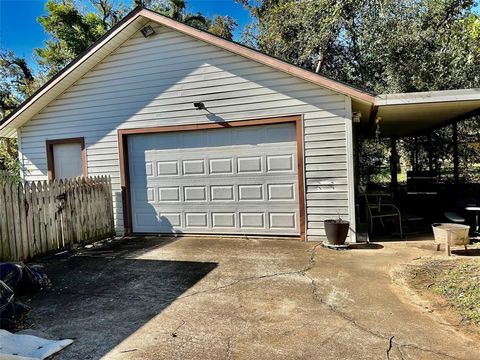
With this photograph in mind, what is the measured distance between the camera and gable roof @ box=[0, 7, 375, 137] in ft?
19.8

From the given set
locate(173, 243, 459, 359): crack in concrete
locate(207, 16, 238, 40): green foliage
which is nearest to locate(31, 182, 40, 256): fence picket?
locate(173, 243, 459, 359): crack in concrete

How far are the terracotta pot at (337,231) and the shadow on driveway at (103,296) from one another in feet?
7.07

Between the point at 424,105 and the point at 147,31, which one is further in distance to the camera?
the point at 147,31

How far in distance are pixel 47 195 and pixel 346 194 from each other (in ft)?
18.2

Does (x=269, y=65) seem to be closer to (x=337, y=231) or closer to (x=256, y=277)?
(x=337, y=231)

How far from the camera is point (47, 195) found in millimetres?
6195

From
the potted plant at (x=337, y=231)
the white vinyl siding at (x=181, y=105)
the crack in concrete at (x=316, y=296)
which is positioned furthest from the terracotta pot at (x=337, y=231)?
the white vinyl siding at (x=181, y=105)

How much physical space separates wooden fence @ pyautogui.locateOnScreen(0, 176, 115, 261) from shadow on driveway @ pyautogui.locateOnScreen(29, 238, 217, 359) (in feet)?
1.74

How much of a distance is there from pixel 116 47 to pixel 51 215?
4031 millimetres

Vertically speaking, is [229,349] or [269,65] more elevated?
[269,65]

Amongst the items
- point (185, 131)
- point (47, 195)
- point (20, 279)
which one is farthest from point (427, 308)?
point (47, 195)

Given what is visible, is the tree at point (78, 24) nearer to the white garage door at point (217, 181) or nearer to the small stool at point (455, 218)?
the white garage door at point (217, 181)

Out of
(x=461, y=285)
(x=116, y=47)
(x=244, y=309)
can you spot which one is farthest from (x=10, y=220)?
(x=461, y=285)

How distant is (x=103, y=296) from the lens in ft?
13.4
